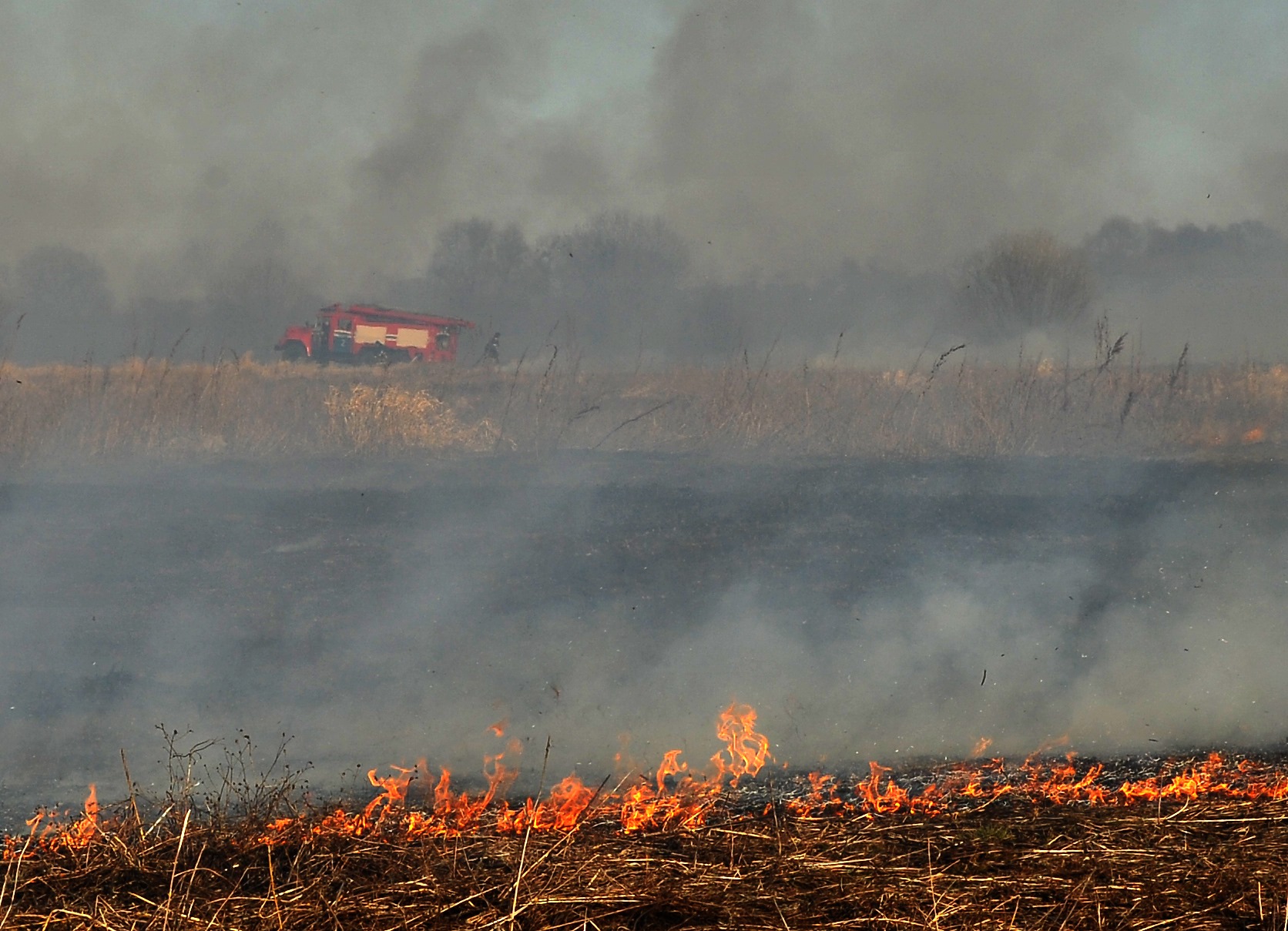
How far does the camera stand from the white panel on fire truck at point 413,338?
27734 mm

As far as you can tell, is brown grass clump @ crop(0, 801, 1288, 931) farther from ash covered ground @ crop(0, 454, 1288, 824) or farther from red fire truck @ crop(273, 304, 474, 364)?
red fire truck @ crop(273, 304, 474, 364)

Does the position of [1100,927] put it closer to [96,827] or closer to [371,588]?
[96,827]

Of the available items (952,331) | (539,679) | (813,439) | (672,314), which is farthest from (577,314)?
(539,679)

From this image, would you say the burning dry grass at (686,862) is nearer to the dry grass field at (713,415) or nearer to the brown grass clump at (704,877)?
the brown grass clump at (704,877)

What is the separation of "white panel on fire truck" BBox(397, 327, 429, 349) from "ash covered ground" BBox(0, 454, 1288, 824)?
16.9 metres

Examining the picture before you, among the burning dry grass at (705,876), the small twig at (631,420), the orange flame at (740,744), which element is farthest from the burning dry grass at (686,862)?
the small twig at (631,420)

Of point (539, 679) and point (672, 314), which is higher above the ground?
point (672, 314)

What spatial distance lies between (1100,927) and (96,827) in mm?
3980

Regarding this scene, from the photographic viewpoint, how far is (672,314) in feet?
87.4

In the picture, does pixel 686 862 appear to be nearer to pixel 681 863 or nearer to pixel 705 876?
pixel 681 863

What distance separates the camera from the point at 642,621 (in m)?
8.02

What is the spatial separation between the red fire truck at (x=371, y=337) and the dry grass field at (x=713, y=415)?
34.3 ft

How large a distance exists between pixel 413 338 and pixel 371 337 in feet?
3.56

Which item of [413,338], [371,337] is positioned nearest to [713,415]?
[413,338]
